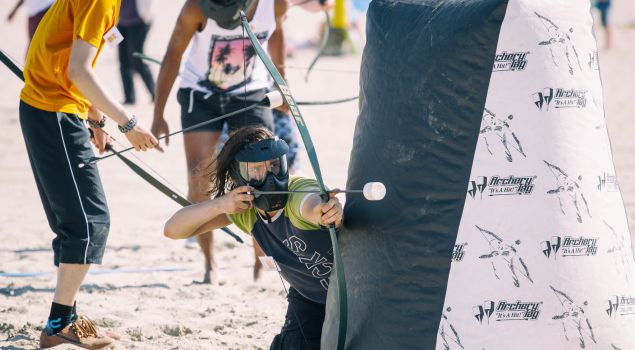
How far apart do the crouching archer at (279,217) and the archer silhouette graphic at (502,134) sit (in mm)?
525

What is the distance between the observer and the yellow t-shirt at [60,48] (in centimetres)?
382

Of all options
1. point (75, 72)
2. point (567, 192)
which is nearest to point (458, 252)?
point (567, 192)

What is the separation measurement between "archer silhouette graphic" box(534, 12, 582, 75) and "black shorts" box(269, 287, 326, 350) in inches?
51.0

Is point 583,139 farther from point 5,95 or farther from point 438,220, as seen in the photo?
point 5,95

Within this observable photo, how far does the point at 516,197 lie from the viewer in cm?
301

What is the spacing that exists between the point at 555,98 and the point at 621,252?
1.77 feet

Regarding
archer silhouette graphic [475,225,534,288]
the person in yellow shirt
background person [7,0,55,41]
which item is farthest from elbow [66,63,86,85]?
background person [7,0,55,41]

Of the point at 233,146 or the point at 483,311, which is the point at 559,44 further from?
the point at 233,146

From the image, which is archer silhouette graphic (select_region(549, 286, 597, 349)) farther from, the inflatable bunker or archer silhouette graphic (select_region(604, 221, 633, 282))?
archer silhouette graphic (select_region(604, 221, 633, 282))

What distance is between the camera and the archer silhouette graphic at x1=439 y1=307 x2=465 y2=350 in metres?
3.05

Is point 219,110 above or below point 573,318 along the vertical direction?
above

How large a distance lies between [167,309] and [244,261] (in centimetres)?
102

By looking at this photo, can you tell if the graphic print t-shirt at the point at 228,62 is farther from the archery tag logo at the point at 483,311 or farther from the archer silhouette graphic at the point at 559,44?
the archery tag logo at the point at 483,311

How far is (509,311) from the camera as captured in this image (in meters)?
3.00
